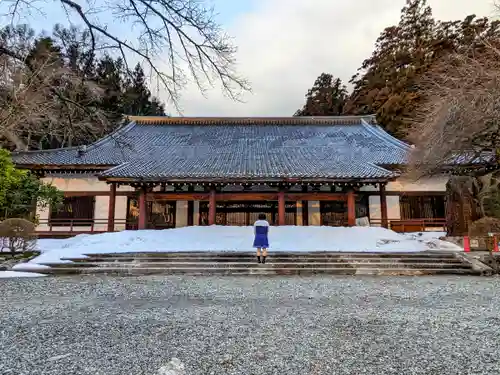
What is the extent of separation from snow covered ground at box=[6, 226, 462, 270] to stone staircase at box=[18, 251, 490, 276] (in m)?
0.67

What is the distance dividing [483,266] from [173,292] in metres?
7.67

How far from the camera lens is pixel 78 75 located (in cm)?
404

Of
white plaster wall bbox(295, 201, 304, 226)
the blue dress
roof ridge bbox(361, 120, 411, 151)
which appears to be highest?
roof ridge bbox(361, 120, 411, 151)

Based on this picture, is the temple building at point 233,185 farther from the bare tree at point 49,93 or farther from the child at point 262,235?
the bare tree at point 49,93

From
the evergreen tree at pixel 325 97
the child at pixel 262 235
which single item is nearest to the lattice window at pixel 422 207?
the child at pixel 262 235

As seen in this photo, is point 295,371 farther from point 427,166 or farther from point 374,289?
point 427,166

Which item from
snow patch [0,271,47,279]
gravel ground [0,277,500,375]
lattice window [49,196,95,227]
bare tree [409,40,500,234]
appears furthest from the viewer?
lattice window [49,196,95,227]

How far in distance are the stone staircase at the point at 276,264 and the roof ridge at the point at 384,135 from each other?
8.61 metres

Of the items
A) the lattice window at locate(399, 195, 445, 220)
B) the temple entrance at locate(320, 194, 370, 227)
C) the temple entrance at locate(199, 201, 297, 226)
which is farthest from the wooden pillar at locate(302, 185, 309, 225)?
the lattice window at locate(399, 195, 445, 220)

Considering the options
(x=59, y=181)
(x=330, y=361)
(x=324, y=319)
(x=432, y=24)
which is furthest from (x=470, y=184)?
(x=432, y=24)

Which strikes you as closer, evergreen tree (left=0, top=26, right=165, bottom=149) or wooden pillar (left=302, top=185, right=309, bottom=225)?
evergreen tree (left=0, top=26, right=165, bottom=149)

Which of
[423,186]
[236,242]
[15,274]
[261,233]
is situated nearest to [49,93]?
[15,274]

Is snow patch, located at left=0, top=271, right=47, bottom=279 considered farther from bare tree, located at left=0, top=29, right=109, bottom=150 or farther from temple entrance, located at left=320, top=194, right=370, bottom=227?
temple entrance, located at left=320, top=194, right=370, bottom=227

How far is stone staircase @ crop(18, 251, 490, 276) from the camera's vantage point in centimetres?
824
